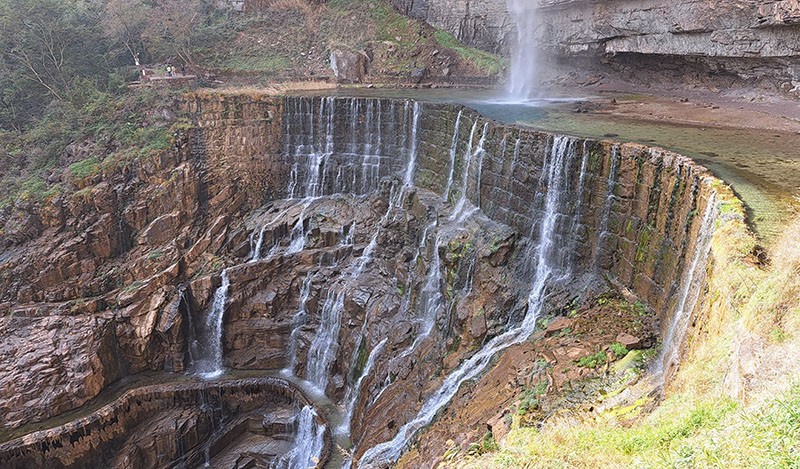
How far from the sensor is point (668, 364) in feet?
27.7

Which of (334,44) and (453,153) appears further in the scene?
(334,44)

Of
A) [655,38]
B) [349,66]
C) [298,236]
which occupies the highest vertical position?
[655,38]

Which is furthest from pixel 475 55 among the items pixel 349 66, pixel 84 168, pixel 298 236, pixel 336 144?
pixel 84 168

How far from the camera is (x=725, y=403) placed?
16.3 feet

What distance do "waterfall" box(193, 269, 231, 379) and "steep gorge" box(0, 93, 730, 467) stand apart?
18cm

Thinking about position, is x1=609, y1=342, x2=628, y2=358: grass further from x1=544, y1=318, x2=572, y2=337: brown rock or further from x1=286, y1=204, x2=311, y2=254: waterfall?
x1=286, y1=204, x2=311, y2=254: waterfall

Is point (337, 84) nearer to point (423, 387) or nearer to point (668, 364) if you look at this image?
point (423, 387)

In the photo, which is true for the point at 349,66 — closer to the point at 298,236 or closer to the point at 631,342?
the point at 298,236

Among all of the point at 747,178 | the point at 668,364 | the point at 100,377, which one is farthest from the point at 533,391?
the point at 100,377

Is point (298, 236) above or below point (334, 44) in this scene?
below

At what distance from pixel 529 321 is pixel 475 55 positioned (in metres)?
19.1

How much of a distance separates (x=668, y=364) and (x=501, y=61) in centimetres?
2189

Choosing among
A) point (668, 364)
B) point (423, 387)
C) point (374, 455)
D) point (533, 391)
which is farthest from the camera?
point (423, 387)

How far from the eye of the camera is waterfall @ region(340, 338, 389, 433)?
1515 centimetres
